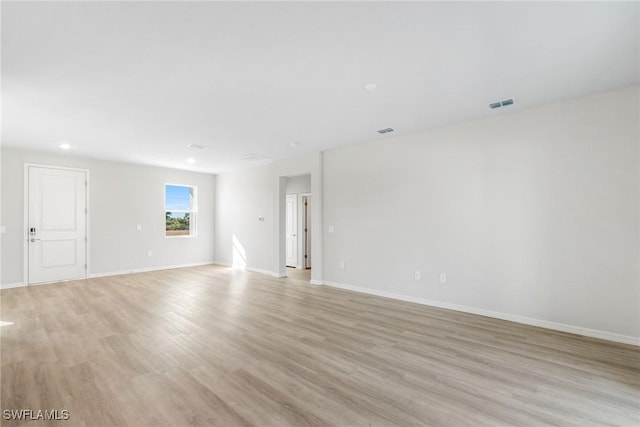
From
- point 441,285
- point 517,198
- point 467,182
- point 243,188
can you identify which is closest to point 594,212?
point 517,198

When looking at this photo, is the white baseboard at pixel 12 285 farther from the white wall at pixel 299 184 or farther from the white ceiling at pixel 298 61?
the white wall at pixel 299 184

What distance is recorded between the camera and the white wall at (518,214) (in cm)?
299

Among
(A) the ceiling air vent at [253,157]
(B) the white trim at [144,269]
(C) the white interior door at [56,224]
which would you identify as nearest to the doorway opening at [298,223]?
(A) the ceiling air vent at [253,157]

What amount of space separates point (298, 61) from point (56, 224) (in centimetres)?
641

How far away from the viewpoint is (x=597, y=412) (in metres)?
1.89

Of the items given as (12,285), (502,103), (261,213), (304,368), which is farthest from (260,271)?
(502,103)

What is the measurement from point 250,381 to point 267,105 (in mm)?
2884

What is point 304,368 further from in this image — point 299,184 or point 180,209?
point 180,209

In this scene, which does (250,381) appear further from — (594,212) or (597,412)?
(594,212)

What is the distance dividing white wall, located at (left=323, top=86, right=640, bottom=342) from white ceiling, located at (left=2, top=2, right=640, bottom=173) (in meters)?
0.40

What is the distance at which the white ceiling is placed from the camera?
6.26ft

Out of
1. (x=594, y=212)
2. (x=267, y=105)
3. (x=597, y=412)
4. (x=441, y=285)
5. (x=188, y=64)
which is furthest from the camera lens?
(x=441, y=285)

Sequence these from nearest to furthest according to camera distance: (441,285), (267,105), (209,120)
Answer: (267,105)
(209,120)
(441,285)

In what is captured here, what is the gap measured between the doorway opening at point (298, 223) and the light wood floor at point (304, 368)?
3.68 meters
